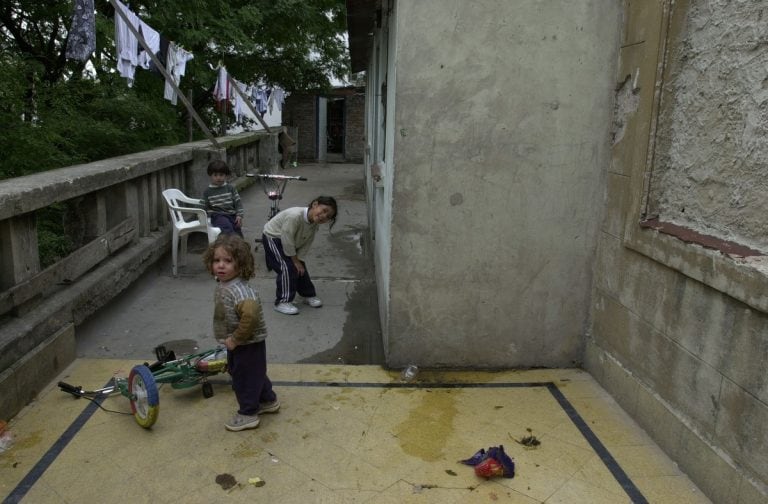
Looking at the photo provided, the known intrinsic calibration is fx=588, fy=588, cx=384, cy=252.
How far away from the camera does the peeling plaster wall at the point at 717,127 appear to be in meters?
2.74

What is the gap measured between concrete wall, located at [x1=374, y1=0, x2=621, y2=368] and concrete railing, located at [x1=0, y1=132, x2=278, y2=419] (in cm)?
232

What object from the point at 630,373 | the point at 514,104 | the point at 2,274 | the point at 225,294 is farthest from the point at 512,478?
the point at 2,274

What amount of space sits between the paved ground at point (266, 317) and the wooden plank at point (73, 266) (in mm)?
491

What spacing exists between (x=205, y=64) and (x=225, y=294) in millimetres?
10594

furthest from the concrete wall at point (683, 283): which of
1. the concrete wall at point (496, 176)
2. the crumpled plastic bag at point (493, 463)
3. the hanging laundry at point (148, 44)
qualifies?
the hanging laundry at point (148, 44)

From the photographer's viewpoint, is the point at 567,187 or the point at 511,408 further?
the point at 567,187

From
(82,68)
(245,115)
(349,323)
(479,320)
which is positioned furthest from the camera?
(245,115)

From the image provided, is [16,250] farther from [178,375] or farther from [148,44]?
[148,44]

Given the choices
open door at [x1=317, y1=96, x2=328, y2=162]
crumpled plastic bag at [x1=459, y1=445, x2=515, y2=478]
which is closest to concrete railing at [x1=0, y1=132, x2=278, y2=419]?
crumpled plastic bag at [x1=459, y1=445, x2=515, y2=478]

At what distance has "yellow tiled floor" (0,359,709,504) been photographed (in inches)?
115

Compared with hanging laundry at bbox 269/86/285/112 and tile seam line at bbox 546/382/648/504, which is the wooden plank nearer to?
tile seam line at bbox 546/382/648/504

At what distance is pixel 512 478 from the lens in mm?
3062

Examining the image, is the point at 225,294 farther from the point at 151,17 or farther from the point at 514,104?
the point at 151,17

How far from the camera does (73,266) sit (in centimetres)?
469
